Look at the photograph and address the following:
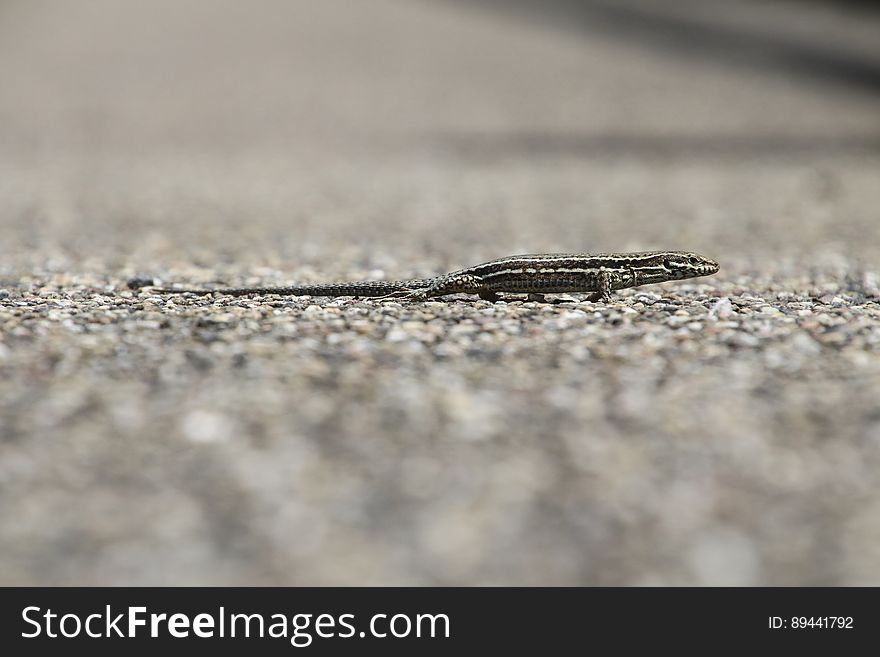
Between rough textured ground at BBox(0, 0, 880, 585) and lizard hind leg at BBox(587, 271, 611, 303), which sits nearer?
rough textured ground at BBox(0, 0, 880, 585)

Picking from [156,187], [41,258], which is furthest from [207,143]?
[41,258]

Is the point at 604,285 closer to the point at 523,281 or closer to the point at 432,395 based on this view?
the point at 523,281

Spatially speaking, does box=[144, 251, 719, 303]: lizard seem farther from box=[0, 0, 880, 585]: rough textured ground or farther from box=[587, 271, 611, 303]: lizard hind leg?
box=[0, 0, 880, 585]: rough textured ground

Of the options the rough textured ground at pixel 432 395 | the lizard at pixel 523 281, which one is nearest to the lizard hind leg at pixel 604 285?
the lizard at pixel 523 281

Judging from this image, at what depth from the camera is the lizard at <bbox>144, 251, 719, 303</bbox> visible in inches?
415

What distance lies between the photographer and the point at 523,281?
10539mm

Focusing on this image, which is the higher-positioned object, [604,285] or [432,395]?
[604,285]

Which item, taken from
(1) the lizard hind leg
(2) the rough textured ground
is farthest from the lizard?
(2) the rough textured ground

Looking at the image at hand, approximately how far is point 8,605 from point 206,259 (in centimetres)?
862

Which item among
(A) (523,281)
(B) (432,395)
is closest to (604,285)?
(A) (523,281)

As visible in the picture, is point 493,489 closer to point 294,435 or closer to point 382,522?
point 382,522

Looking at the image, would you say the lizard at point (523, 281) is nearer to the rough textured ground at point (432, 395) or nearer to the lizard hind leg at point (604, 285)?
the lizard hind leg at point (604, 285)

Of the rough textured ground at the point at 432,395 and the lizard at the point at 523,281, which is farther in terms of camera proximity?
the lizard at the point at 523,281

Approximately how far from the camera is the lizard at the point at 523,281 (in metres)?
10.5
